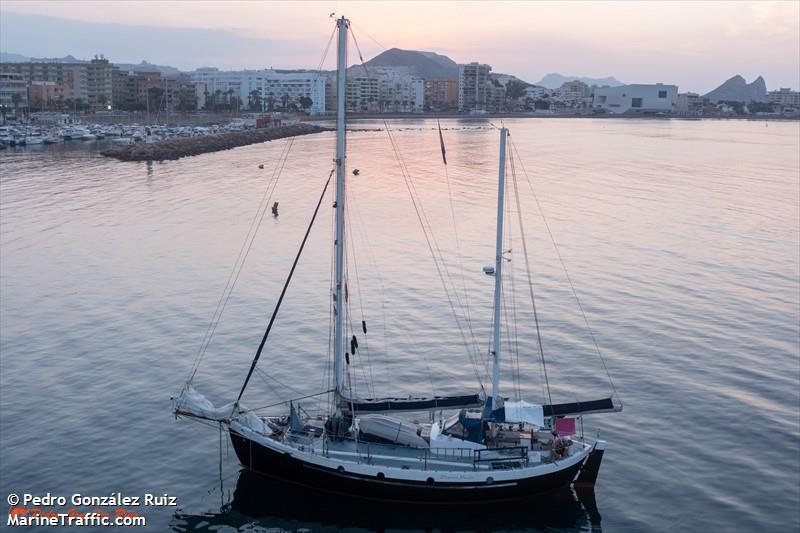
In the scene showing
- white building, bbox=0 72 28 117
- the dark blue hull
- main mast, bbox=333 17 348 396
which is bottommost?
the dark blue hull

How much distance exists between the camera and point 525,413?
22094mm

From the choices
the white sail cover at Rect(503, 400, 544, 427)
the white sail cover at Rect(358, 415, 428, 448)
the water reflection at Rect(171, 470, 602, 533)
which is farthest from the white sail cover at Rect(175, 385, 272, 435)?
the white sail cover at Rect(503, 400, 544, 427)

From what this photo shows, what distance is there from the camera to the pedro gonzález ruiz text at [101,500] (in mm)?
22062

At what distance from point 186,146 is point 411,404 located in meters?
105

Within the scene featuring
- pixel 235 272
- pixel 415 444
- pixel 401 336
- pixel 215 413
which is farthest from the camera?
pixel 235 272

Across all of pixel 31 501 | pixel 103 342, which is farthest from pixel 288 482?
pixel 103 342

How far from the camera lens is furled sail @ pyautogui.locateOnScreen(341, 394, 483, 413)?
2283 centimetres

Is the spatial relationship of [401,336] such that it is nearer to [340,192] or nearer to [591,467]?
[591,467]

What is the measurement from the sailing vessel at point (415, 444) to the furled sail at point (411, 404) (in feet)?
0.09

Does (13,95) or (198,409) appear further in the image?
(13,95)

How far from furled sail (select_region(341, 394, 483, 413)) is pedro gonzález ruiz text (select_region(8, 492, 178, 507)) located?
5648 mm

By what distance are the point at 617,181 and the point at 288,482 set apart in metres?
76.3

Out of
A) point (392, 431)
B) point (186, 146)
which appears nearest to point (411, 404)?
point (392, 431)

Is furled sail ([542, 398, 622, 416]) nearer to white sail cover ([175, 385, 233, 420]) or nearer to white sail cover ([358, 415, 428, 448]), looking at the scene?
white sail cover ([358, 415, 428, 448])
